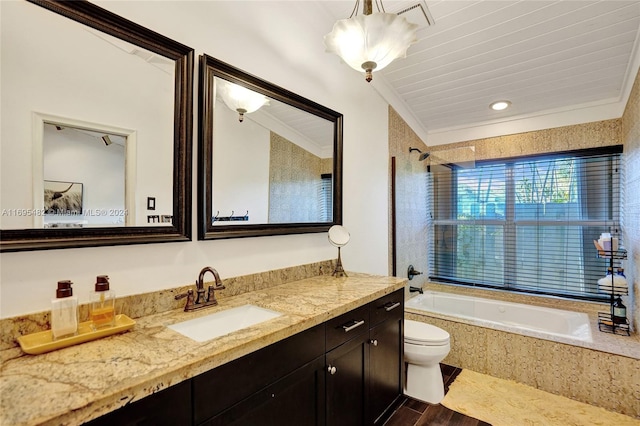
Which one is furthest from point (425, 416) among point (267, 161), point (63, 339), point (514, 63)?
point (514, 63)

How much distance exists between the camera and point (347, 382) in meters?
1.54

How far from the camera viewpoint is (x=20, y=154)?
97cm

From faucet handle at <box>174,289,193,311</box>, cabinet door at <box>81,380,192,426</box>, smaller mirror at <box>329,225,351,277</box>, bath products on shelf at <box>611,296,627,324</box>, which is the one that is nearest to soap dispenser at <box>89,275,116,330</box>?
faucet handle at <box>174,289,193,311</box>

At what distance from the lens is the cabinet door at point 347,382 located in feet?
4.68

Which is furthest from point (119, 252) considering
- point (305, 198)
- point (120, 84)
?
Answer: point (305, 198)

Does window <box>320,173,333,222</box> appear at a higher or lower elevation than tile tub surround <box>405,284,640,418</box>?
higher

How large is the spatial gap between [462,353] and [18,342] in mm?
2863

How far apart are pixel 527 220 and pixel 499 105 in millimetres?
1240

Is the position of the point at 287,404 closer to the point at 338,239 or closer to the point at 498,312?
the point at 338,239

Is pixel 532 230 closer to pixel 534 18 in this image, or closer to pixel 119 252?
pixel 534 18

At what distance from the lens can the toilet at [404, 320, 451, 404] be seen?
7.06 ft

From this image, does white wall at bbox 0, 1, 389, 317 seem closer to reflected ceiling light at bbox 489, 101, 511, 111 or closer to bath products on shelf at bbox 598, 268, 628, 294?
reflected ceiling light at bbox 489, 101, 511, 111

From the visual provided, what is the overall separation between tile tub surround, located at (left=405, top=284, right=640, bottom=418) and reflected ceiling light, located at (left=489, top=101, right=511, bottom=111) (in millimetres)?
2091

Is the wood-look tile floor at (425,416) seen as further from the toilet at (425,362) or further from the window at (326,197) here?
the window at (326,197)
